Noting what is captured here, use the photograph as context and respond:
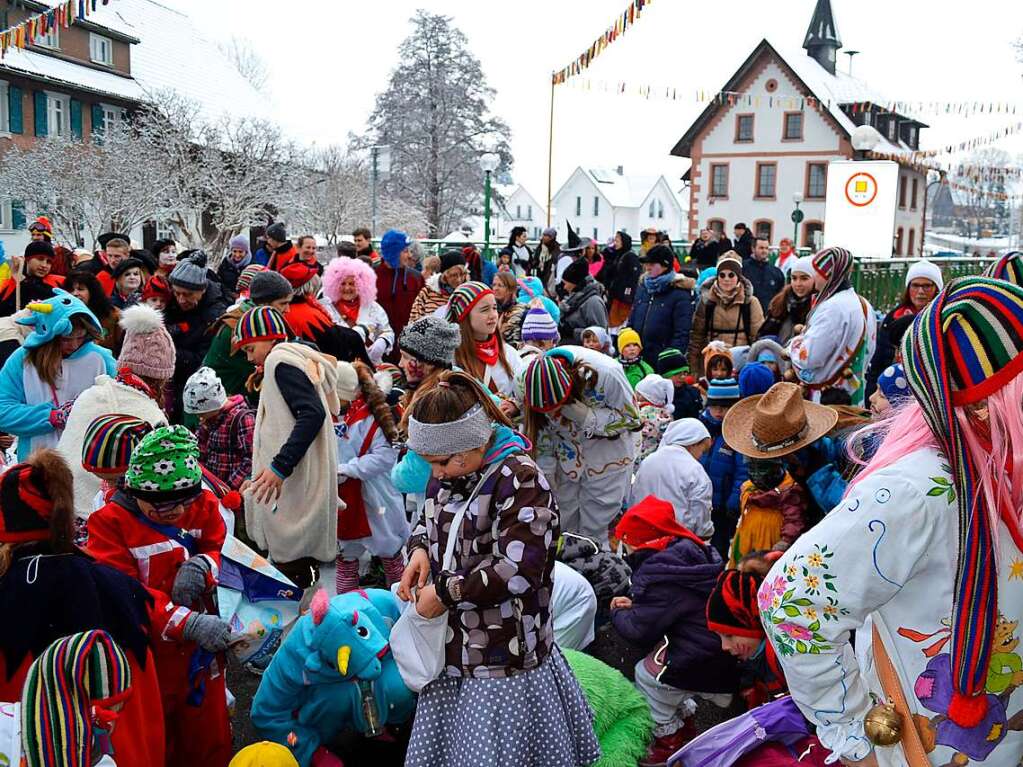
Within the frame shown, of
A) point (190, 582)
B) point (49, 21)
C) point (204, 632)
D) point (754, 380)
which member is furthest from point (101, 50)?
point (204, 632)

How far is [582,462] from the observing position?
16.7ft

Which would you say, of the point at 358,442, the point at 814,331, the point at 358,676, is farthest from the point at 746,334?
the point at 358,676

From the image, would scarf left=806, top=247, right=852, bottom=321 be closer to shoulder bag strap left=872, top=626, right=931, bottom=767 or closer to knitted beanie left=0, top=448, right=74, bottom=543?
shoulder bag strap left=872, top=626, right=931, bottom=767

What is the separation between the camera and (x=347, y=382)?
514cm

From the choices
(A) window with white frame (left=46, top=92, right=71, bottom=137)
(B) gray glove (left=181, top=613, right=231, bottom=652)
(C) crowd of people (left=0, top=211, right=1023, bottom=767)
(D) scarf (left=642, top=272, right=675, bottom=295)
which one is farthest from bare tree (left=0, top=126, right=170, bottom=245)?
(B) gray glove (left=181, top=613, right=231, bottom=652)

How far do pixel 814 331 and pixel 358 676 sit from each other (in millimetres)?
3693

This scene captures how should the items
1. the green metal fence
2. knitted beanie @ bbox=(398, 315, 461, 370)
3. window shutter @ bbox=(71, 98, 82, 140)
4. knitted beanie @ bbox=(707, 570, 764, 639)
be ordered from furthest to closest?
window shutter @ bbox=(71, 98, 82, 140) → the green metal fence → knitted beanie @ bbox=(398, 315, 461, 370) → knitted beanie @ bbox=(707, 570, 764, 639)

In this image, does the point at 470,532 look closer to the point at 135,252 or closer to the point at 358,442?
the point at 358,442

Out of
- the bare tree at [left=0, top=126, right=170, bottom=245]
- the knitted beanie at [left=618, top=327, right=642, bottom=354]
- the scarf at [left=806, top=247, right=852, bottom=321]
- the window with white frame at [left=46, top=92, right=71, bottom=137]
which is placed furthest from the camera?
the window with white frame at [left=46, top=92, right=71, bottom=137]

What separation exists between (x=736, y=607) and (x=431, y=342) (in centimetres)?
222

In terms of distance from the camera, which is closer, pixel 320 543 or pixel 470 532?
pixel 470 532

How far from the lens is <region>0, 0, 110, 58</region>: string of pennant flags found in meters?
12.6

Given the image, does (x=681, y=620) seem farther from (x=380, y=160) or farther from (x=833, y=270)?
(x=380, y=160)

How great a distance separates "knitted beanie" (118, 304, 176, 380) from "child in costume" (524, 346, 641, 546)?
199 cm
